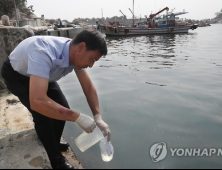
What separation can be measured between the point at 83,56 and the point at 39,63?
0.41m

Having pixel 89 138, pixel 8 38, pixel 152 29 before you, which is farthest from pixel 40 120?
A: pixel 152 29

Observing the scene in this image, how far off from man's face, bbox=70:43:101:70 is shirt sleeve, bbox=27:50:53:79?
0.84 feet

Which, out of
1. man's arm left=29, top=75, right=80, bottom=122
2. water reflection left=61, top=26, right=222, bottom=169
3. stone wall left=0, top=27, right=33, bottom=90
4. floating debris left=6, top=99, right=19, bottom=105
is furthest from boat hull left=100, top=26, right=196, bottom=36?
man's arm left=29, top=75, right=80, bottom=122

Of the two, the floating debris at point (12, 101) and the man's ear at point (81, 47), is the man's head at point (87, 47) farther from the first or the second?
the floating debris at point (12, 101)

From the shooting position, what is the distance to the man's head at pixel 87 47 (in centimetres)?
181

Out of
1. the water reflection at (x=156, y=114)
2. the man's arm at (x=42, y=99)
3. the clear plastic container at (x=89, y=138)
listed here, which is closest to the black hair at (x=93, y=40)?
the man's arm at (x=42, y=99)

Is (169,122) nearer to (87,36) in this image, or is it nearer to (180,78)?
(87,36)

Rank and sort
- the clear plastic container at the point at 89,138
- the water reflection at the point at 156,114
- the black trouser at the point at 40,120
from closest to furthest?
the black trouser at the point at 40,120
the clear plastic container at the point at 89,138
the water reflection at the point at 156,114

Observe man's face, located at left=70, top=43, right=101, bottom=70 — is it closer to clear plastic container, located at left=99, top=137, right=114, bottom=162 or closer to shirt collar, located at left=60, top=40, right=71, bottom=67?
shirt collar, located at left=60, top=40, right=71, bottom=67

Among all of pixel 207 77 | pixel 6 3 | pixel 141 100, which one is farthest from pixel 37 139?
pixel 6 3

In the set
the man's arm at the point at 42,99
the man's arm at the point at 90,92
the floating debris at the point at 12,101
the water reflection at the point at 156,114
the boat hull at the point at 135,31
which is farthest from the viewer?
the boat hull at the point at 135,31

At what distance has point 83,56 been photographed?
1.87 m

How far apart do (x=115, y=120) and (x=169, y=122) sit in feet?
2.91

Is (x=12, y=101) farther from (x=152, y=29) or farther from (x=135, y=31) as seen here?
(x=152, y=29)
